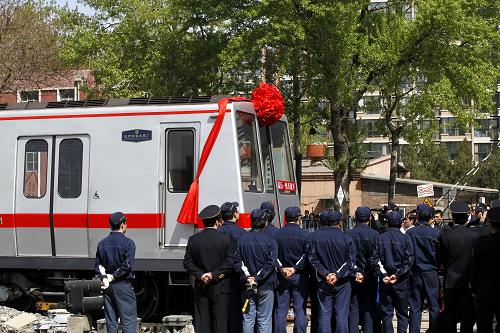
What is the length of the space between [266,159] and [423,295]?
360 centimetres

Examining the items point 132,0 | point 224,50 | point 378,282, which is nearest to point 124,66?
point 132,0

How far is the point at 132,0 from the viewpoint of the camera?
1423 inches

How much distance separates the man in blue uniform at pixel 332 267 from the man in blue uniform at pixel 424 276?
1110 mm

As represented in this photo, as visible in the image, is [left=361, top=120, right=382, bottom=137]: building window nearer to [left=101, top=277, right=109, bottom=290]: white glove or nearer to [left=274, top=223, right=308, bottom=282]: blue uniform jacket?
[left=274, top=223, right=308, bottom=282]: blue uniform jacket

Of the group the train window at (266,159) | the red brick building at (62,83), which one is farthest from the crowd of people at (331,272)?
the red brick building at (62,83)

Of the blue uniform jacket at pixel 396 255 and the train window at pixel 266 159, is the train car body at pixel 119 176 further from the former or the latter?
the blue uniform jacket at pixel 396 255

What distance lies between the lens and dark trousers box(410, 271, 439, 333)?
1320 cm

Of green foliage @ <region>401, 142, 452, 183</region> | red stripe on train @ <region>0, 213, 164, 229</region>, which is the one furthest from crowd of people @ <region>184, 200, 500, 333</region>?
green foliage @ <region>401, 142, 452, 183</region>

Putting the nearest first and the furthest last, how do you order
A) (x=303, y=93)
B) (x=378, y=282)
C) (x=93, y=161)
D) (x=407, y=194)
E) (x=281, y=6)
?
1. (x=378, y=282)
2. (x=93, y=161)
3. (x=281, y=6)
4. (x=303, y=93)
5. (x=407, y=194)

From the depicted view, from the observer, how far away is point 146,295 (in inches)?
610

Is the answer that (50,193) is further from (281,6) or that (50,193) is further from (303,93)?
(303,93)

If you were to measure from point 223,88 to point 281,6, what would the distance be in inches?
174

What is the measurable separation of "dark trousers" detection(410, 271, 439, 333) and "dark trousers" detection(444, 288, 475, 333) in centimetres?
50

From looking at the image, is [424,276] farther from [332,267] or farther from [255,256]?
[255,256]
